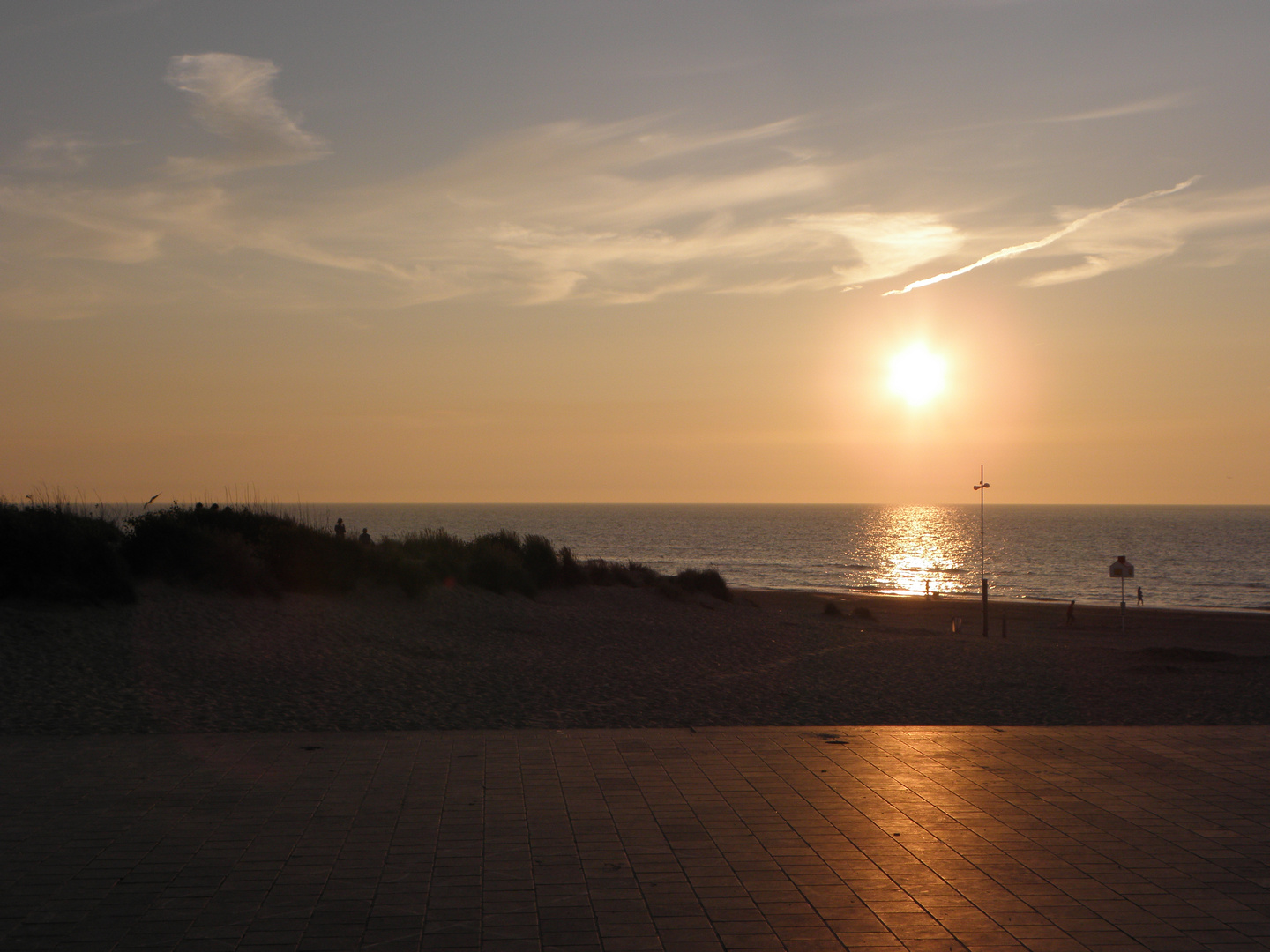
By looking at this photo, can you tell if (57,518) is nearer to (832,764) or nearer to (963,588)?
(832,764)

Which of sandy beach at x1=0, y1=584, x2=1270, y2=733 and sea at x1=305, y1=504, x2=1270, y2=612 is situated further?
sea at x1=305, y1=504, x2=1270, y2=612

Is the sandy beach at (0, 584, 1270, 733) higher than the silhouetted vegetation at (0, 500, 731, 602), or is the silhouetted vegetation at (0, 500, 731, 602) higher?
the silhouetted vegetation at (0, 500, 731, 602)

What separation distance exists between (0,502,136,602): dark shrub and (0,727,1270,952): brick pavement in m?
7.94

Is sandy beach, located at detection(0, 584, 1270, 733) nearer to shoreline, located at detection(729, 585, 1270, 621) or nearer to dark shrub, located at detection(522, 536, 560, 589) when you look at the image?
dark shrub, located at detection(522, 536, 560, 589)

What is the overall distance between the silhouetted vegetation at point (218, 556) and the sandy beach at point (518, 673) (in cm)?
49

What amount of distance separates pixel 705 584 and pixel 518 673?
51.0 feet

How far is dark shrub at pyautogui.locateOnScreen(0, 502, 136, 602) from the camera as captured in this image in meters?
15.9

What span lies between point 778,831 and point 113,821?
13.5 feet

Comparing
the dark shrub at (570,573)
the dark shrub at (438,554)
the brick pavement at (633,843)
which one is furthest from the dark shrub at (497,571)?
the brick pavement at (633,843)

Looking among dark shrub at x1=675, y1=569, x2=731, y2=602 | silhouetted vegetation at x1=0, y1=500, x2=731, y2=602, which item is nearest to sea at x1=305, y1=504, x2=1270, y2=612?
silhouetted vegetation at x1=0, y1=500, x2=731, y2=602

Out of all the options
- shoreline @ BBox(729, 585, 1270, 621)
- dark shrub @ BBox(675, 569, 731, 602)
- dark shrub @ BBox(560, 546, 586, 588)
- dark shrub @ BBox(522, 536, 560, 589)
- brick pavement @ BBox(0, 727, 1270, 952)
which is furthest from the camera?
shoreline @ BBox(729, 585, 1270, 621)

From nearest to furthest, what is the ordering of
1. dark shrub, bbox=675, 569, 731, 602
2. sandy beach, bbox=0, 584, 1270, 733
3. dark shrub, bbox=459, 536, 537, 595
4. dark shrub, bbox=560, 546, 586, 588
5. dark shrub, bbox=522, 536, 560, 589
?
sandy beach, bbox=0, 584, 1270, 733, dark shrub, bbox=459, 536, 537, 595, dark shrub, bbox=522, 536, 560, 589, dark shrub, bbox=560, 546, 586, 588, dark shrub, bbox=675, 569, 731, 602

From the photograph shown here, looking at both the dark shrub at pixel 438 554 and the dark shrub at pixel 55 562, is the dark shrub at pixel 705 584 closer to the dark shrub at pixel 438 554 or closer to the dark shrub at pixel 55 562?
the dark shrub at pixel 438 554

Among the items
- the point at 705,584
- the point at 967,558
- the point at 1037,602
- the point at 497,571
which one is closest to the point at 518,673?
the point at 497,571
